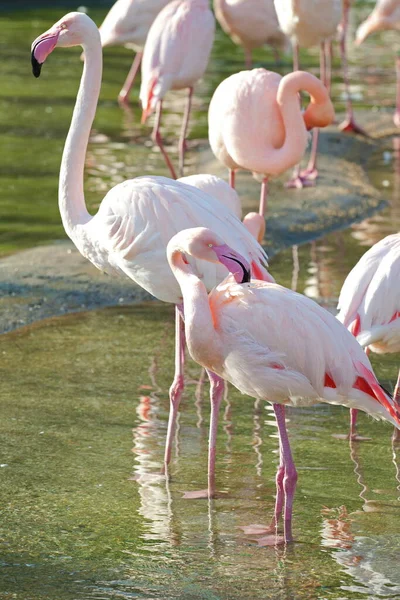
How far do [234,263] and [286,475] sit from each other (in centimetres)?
77

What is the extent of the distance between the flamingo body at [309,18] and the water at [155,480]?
2996 mm

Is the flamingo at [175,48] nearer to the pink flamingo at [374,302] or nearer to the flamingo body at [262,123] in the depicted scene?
the flamingo body at [262,123]

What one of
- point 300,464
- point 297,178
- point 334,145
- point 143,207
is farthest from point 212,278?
point 334,145

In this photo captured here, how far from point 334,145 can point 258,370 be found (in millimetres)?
7194

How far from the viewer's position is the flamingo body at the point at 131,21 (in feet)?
38.7

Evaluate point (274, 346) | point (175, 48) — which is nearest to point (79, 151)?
point (274, 346)

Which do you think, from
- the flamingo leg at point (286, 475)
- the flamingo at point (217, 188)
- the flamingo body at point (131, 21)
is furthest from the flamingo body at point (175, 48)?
the flamingo leg at point (286, 475)

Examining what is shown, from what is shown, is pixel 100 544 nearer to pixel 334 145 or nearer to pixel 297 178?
pixel 297 178

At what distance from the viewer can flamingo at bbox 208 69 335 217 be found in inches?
252

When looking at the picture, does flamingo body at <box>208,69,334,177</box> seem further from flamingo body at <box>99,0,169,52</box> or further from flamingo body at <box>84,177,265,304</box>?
flamingo body at <box>99,0,169,52</box>

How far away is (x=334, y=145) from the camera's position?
10734 millimetres

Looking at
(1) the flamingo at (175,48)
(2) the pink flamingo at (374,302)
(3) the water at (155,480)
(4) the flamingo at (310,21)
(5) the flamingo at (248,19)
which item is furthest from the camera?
(5) the flamingo at (248,19)

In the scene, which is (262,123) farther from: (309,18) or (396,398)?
(309,18)

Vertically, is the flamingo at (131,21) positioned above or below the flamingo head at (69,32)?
below
